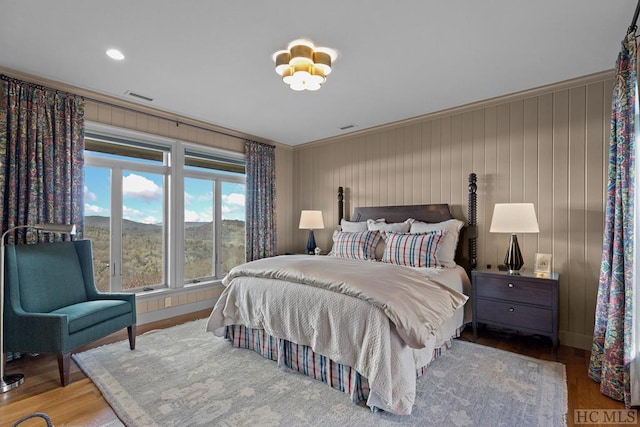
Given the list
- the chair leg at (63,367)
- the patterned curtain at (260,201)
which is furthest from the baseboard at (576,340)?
the chair leg at (63,367)

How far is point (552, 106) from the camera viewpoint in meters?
3.13

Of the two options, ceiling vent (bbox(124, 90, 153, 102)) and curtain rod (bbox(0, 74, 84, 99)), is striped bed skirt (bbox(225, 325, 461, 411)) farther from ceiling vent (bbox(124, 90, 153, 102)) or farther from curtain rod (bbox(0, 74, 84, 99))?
curtain rod (bbox(0, 74, 84, 99))

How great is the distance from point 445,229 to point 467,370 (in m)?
1.48

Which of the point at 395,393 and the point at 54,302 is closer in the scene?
the point at 395,393

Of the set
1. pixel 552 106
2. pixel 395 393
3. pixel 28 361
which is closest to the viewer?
pixel 395 393

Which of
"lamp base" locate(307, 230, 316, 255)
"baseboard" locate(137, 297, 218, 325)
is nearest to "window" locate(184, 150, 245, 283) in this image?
"baseboard" locate(137, 297, 218, 325)

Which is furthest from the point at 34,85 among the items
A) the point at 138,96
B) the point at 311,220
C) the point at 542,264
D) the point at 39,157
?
the point at 542,264

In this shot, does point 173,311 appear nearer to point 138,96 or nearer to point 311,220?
point 311,220

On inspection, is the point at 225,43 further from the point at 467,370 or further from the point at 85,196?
the point at 467,370

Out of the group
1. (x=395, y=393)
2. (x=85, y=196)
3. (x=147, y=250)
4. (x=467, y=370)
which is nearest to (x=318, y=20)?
(x=395, y=393)

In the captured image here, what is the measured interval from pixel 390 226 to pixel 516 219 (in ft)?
4.57

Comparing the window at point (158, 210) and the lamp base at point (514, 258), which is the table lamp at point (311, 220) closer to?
the window at point (158, 210)

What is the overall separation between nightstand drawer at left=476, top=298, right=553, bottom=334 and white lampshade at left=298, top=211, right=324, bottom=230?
2.43 meters

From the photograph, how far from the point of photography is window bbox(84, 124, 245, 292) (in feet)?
11.6
